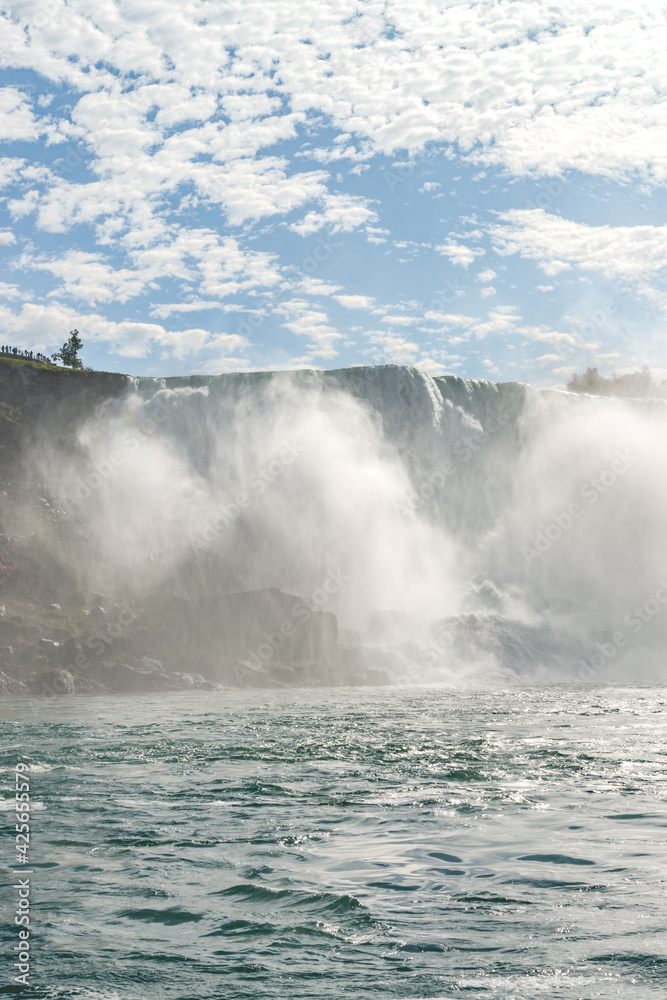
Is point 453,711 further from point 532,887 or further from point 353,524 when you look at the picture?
point 353,524

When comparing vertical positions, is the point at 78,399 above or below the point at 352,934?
above

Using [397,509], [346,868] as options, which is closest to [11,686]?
[397,509]

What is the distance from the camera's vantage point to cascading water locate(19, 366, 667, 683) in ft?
172

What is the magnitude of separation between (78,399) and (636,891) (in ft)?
180

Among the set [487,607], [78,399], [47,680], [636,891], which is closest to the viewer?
[636,891]

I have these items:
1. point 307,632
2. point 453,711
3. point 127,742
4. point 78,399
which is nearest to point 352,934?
point 127,742

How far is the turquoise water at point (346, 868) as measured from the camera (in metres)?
6.11

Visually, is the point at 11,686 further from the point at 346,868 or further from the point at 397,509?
the point at 346,868

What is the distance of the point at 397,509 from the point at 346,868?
158ft

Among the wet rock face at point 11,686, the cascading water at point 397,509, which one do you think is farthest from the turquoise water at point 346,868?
the cascading water at point 397,509

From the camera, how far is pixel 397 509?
2242 inches

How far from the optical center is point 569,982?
5.85m

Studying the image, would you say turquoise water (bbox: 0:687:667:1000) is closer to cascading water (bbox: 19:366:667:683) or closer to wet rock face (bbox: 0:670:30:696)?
wet rock face (bbox: 0:670:30:696)

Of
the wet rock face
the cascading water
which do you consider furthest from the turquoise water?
the cascading water
